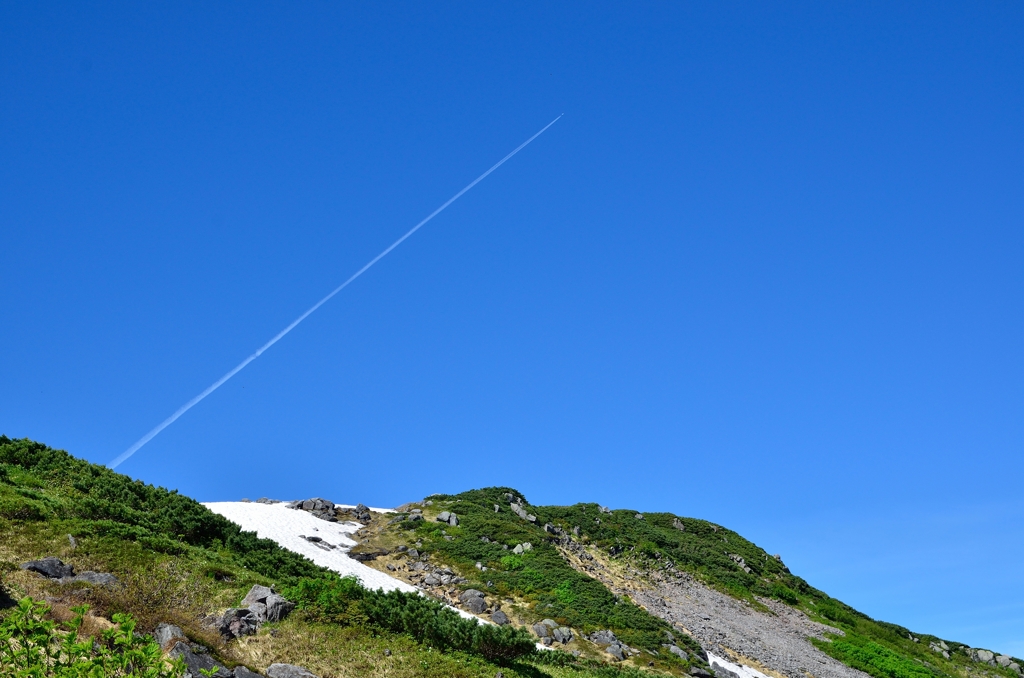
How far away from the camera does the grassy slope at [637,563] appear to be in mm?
38750

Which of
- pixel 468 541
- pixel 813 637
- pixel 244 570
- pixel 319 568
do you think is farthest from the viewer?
pixel 813 637

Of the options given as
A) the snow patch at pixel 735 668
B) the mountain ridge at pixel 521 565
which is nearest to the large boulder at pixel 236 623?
the mountain ridge at pixel 521 565

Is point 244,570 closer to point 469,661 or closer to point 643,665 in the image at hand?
point 469,661

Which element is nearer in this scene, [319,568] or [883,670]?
[319,568]

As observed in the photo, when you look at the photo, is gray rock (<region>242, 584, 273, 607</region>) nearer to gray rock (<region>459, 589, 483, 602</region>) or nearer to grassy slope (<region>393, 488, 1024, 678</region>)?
gray rock (<region>459, 589, 483, 602</region>)

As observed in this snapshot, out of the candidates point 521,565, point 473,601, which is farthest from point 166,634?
point 521,565

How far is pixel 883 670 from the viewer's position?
47.1 m

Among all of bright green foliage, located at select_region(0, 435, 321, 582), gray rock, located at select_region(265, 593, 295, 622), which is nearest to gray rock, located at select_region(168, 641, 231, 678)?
gray rock, located at select_region(265, 593, 295, 622)

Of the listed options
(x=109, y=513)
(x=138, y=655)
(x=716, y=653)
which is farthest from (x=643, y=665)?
(x=138, y=655)

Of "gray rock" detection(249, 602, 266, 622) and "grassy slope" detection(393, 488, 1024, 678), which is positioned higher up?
"grassy slope" detection(393, 488, 1024, 678)

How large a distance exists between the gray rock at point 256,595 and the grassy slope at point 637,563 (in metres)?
17.3

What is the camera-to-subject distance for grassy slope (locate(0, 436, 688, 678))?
63.6 feet

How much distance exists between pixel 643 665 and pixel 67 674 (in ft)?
86.2

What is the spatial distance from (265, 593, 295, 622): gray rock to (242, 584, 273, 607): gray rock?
0.80 ft
